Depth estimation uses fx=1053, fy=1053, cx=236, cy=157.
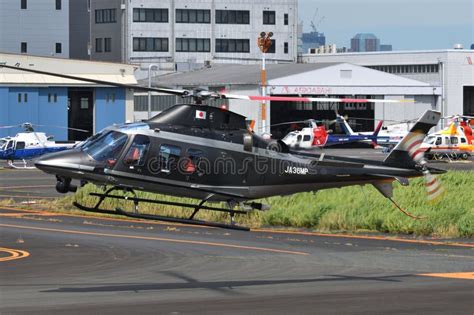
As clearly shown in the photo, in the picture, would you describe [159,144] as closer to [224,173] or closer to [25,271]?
[224,173]

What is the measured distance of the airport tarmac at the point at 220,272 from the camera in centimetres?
2991

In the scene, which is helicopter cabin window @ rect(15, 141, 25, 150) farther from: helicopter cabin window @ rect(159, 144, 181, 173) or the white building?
helicopter cabin window @ rect(159, 144, 181, 173)

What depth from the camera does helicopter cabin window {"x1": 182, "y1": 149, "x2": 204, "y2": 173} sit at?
28.2m

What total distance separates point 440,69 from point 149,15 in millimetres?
39469

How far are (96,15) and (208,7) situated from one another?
16051mm

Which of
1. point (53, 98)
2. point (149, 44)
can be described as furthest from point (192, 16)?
point (53, 98)

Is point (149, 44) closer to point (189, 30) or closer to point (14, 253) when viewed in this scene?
point (189, 30)

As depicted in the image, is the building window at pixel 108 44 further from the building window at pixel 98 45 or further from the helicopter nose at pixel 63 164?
the helicopter nose at pixel 63 164

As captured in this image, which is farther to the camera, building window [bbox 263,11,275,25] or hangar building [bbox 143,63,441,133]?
building window [bbox 263,11,275,25]

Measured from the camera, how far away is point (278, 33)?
147875 millimetres

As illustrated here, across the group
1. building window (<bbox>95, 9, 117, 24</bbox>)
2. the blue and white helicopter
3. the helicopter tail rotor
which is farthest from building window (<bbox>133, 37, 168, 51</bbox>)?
the helicopter tail rotor

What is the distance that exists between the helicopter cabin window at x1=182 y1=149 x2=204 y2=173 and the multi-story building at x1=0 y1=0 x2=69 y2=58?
11156cm

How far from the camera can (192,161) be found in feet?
92.6

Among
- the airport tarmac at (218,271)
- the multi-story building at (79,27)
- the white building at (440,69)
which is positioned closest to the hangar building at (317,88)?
the white building at (440,69)
